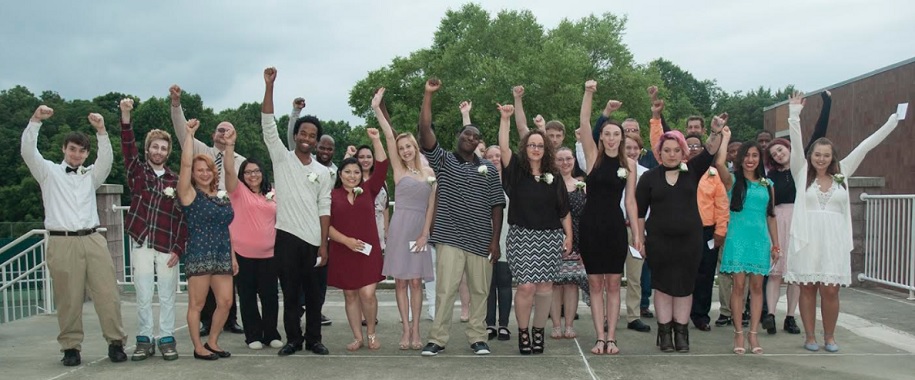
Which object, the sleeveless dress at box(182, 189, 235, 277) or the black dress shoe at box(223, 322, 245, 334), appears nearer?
the sleeveless dress at box(182, 189, 235, 277)

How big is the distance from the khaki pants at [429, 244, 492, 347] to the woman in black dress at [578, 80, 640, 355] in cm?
86

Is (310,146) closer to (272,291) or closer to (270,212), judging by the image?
(270,212)

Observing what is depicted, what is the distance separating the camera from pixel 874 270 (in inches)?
359

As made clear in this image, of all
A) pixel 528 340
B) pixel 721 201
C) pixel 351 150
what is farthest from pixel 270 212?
pixel 721 201

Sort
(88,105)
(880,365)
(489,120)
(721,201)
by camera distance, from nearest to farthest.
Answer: (880,365), (721,201), (489,120), (88,105)

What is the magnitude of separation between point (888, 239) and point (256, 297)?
768 centimetres

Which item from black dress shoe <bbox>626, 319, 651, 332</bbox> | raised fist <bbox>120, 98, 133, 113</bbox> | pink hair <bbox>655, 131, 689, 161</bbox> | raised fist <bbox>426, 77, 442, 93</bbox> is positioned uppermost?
raised fist <bbox>426, 77, 442, 93</bbox>

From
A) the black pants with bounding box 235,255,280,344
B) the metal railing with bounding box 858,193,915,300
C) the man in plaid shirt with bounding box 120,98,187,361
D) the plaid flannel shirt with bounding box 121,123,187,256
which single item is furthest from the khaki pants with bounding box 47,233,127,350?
the metal railing with bounding box 858,193,915,300

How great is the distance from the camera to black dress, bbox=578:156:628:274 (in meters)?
5.61

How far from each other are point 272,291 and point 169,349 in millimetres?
895

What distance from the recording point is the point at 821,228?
562cm

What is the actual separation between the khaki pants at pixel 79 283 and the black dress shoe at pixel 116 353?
4 cm

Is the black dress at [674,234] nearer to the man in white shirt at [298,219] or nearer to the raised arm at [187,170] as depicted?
the man in white shirt at [298,219]

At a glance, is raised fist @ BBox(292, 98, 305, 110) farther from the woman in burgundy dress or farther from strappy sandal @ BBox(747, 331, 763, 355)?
strappy sandal @ BBox(747, 331, 763, 355)
